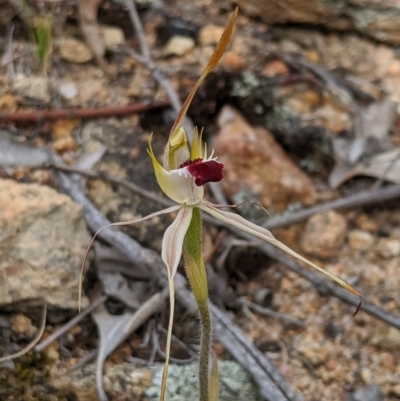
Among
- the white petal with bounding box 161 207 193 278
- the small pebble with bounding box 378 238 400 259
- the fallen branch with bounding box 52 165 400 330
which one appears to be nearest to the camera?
the white petal with bounding box 161 207 193 278

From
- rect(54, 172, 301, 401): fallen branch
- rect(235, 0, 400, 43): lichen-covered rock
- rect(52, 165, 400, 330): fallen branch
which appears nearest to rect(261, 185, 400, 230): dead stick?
rect(52, 165, 400, 330): fallen branch

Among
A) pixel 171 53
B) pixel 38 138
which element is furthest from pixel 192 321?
pixel 171 53

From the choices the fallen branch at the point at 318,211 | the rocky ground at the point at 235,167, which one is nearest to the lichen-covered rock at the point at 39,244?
the rocky ground at the point at 235,167

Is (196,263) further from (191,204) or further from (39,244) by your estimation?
(39,244)

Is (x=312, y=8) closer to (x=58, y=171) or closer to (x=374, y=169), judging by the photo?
(x=374, y=169)

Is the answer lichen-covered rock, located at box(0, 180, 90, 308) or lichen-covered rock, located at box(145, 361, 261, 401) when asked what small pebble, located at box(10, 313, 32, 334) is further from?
lichen-covered rock, located at box(145, 361, 261, 401)

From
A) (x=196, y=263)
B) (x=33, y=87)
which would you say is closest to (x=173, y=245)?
(x=196, y=263)
